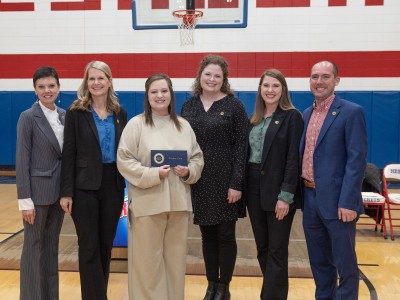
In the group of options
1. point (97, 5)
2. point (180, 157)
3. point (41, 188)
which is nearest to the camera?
point (180, 157)

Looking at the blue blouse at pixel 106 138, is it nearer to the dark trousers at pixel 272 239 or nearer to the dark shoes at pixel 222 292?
the dark trousers at pixel 272 239

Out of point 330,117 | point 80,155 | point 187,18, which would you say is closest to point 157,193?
point 80,155

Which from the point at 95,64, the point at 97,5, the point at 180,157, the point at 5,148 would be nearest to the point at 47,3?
the point at 97,5

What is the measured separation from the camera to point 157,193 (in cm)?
277

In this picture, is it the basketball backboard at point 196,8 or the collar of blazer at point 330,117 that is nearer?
the collar of blazer at point 330,117

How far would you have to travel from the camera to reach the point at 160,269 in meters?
2.88

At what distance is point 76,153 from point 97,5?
25.0ft

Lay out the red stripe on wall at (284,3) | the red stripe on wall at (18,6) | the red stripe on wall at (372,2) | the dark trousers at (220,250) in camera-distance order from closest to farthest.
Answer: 1. the dark trousers at (220,250)
2. the red stripe on wall at (372,2)
3. the red stripe on wall at (284,3)
4. the red stripe on wall at (18,6)

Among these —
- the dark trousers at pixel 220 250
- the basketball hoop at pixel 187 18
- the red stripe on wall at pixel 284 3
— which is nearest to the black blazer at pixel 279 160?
the dark trousers at pixel 220 250

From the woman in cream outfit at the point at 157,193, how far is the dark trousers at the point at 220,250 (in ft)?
1.32

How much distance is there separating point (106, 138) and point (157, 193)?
21.0 inches

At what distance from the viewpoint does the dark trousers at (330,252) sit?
2.81 meters

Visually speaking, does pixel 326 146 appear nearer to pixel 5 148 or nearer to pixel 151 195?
pixel 151 195

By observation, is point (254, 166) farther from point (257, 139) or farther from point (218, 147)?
point (218, 147)
